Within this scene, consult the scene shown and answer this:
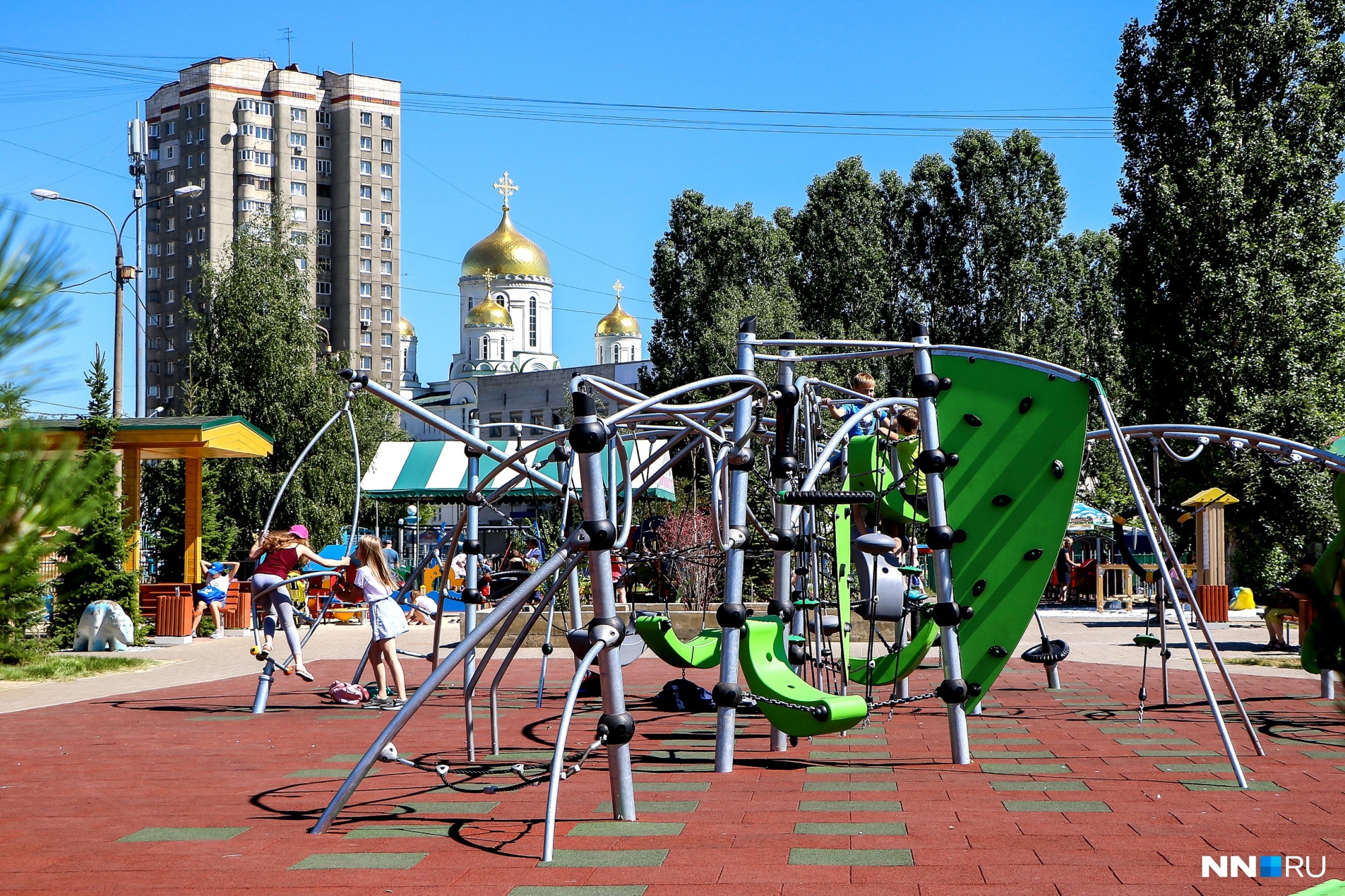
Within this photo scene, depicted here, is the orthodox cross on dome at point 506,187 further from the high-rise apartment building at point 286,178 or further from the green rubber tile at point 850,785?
the green rubber tile at point 850,785

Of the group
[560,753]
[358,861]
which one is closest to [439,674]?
[560,753]

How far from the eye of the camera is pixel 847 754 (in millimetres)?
8055

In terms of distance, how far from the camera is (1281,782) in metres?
6.71

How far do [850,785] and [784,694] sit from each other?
0.59 meters

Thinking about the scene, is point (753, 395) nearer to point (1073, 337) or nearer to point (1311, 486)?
point (1311, 486)

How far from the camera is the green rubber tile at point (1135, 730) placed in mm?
8836

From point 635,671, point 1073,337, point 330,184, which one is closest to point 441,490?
point 635,671

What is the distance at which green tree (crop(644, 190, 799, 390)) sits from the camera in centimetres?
4178

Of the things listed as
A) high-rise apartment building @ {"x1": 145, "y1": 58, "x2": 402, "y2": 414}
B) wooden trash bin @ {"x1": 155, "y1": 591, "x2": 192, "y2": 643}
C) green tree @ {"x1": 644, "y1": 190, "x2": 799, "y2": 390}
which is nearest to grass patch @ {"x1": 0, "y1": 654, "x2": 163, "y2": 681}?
wooden trash bin @ {"x1": 155, "y1": 591, "x2": 192, "y2": 643}

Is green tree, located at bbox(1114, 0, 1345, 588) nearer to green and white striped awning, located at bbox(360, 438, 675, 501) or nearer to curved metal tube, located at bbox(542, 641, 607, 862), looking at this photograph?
green and white striped awning, located at bbox(360, 438, 675, 501)

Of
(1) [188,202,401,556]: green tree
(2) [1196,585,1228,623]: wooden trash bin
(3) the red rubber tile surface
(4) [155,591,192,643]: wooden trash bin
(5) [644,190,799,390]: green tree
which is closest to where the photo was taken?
(3) the red rubber tile surface

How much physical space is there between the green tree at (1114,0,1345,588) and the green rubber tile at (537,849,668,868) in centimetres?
2058

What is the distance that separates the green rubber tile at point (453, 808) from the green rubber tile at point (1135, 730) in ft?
14.9

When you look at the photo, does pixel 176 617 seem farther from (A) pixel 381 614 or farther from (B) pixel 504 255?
(B) pixel 504 255
